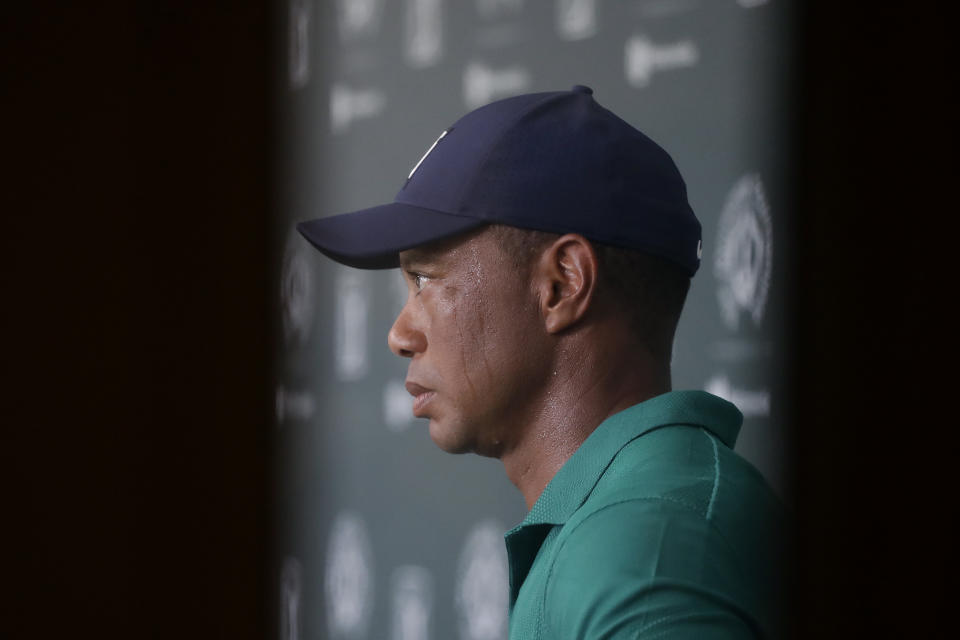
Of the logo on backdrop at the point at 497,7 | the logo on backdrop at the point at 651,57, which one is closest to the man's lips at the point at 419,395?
the logo on backdrop at the point at 651,57

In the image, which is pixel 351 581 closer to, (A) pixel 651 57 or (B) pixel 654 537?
(A) pixel 651 57

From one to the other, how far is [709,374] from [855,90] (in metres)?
1.11

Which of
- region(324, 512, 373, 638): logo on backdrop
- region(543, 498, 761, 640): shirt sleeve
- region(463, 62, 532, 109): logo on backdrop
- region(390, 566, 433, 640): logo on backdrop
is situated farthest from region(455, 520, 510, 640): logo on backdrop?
region(543, 498, 761, 640): shirt sleeve

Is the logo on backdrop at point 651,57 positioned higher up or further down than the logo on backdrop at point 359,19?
further down

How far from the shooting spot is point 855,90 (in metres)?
0.25

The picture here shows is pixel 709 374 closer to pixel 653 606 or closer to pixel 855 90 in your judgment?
pixel 653 606

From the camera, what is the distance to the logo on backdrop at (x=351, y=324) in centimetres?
167

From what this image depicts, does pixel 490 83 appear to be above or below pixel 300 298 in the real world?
above

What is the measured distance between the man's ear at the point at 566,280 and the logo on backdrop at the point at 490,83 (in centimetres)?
72

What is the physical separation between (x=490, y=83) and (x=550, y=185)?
2.49 feet

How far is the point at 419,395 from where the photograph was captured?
2.98 ft

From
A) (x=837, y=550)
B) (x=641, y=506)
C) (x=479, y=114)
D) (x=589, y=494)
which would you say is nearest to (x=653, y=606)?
(x=641, y=506)

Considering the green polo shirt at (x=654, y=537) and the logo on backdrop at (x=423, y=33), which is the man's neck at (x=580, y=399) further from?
the logo on backdrop at (x=423, y=33)

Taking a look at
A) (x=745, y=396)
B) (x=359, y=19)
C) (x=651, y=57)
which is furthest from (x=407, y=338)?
(x=359, y=19)
